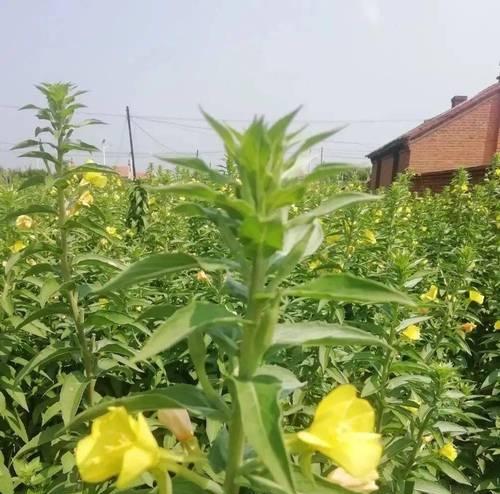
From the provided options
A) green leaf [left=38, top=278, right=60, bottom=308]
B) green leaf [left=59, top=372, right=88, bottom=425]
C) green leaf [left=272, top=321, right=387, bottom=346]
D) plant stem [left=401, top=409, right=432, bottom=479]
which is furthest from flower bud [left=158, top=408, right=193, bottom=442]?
plant stem [left=401, top=409, right=432, bottom=479]

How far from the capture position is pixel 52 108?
230cm

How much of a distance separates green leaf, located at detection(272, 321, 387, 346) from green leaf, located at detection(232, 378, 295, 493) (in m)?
0.08

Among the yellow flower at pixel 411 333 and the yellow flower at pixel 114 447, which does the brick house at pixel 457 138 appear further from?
the yellow flower at pixel 114 447

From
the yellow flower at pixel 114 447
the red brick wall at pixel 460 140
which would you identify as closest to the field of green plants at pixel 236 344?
the yellow flower at pixel 114 447

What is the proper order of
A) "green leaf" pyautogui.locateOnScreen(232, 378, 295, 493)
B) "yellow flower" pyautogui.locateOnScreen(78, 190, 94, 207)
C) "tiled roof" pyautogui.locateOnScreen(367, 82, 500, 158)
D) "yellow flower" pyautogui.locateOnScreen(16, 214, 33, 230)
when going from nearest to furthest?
"green leaf" pyautogui.locateOnScreen(232, 378, 295, 493) < "yellow flower" pyautogui.locateOnScreen(78, 190, 94, 207) < "yellow flower" pyautogui.locateOnScreen(16, 214, 33, 230) < "tiled roof" pyautogui.locateOnScreen(367, 82, 500, 158)

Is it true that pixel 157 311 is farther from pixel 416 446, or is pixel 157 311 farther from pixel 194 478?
pixel 416 446

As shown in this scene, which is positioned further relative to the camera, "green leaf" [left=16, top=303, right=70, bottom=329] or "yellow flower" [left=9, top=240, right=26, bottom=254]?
"yellow flower" [left=9, top=240, right=26, bottom=254]

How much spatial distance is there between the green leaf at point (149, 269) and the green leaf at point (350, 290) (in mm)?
173

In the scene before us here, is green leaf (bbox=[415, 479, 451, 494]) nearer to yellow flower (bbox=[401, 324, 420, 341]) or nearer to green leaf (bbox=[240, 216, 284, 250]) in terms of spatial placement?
yellow flower (bbox=[401, 324, 420, 341])

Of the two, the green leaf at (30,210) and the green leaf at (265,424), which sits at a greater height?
the green leaf at (30,210)

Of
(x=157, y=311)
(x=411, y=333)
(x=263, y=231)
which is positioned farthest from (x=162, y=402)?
(x=411, y=333)

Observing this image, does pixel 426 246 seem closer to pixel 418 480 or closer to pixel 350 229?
pixel 350 229

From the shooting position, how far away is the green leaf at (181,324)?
70cm

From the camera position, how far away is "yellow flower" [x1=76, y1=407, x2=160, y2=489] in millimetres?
762
